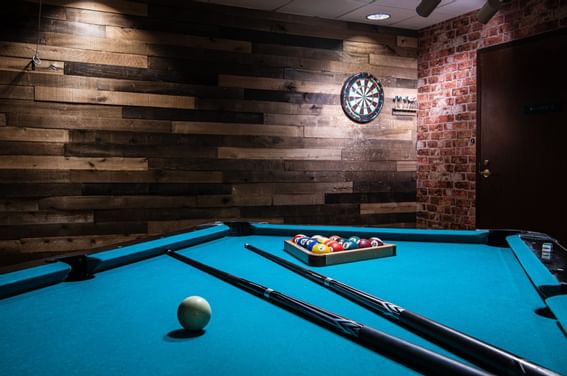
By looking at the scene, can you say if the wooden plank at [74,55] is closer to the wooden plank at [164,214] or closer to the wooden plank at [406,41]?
the wooden plank at [164,214]

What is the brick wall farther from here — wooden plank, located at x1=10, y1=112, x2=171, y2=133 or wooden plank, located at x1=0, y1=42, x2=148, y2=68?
wooden plank, located at x1=0, y1=42, x2=148, y2=68

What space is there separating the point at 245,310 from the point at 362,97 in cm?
424

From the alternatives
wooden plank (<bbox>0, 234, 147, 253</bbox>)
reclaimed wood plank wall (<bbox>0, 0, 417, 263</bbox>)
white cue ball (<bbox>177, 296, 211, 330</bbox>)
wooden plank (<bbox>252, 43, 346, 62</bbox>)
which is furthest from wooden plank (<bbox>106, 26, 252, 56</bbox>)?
white cue ball (<bbox>177, 296, 211, 330</bbox>)

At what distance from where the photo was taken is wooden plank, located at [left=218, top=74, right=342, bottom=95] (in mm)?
4582

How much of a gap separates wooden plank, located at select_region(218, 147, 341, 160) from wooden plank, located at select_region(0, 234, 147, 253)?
1187 mm

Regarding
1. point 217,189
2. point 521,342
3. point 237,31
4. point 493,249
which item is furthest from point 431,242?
point 237,31

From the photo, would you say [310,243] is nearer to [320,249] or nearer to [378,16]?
[320,249]

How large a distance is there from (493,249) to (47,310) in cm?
181

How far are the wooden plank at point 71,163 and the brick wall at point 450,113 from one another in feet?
10.3

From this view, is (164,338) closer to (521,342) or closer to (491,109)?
(521,342)

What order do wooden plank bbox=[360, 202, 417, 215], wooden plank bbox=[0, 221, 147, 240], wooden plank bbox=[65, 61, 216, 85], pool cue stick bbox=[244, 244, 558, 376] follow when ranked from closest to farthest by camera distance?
pool cue stick bbox=[244, 244, 558, 376], wooden plank bbox=[0, 221, 147, 240], wooden plank bbox=[65, 61, 216, 85], wooden plank bbox=[360, 202, 417, 215]

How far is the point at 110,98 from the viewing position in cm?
414

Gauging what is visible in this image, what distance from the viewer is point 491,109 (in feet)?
15.1

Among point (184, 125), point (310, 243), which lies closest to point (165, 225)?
point (184, 125)
